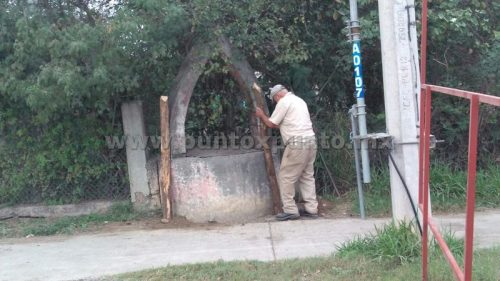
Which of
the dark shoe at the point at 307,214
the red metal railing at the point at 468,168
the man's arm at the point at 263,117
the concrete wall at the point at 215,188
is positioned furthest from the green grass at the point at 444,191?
the red metal railing at the point at 468,168

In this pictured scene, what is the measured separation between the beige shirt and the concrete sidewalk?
1039mm

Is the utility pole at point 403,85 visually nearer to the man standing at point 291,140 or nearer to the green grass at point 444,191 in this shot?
the man standing at point 291,140

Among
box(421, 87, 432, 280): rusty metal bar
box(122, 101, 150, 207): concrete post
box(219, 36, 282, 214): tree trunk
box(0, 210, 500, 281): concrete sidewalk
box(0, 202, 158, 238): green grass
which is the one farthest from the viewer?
box(122, 101, 150, 207): concrete post

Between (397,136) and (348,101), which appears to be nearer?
(397,136)

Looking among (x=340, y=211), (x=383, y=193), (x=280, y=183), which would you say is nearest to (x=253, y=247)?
(x=280, y=183)

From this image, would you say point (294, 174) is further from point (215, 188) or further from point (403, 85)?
point (403, 85)

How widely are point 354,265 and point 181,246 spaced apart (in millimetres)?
1955

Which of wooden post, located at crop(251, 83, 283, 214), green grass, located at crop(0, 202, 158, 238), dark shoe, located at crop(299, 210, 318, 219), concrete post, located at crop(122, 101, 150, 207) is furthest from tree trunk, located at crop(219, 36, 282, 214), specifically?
green grass, located at crop(0, 202, 158, 238)

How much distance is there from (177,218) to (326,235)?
1.94m

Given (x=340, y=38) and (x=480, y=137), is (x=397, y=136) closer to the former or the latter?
(x=340, y=38)

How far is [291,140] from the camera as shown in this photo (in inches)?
274

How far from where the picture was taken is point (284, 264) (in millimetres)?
5137

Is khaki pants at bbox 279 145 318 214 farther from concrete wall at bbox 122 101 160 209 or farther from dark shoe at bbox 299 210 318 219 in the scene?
concrete wall at bbox 122 101 160 209

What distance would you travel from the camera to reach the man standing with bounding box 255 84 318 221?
6957 mm
